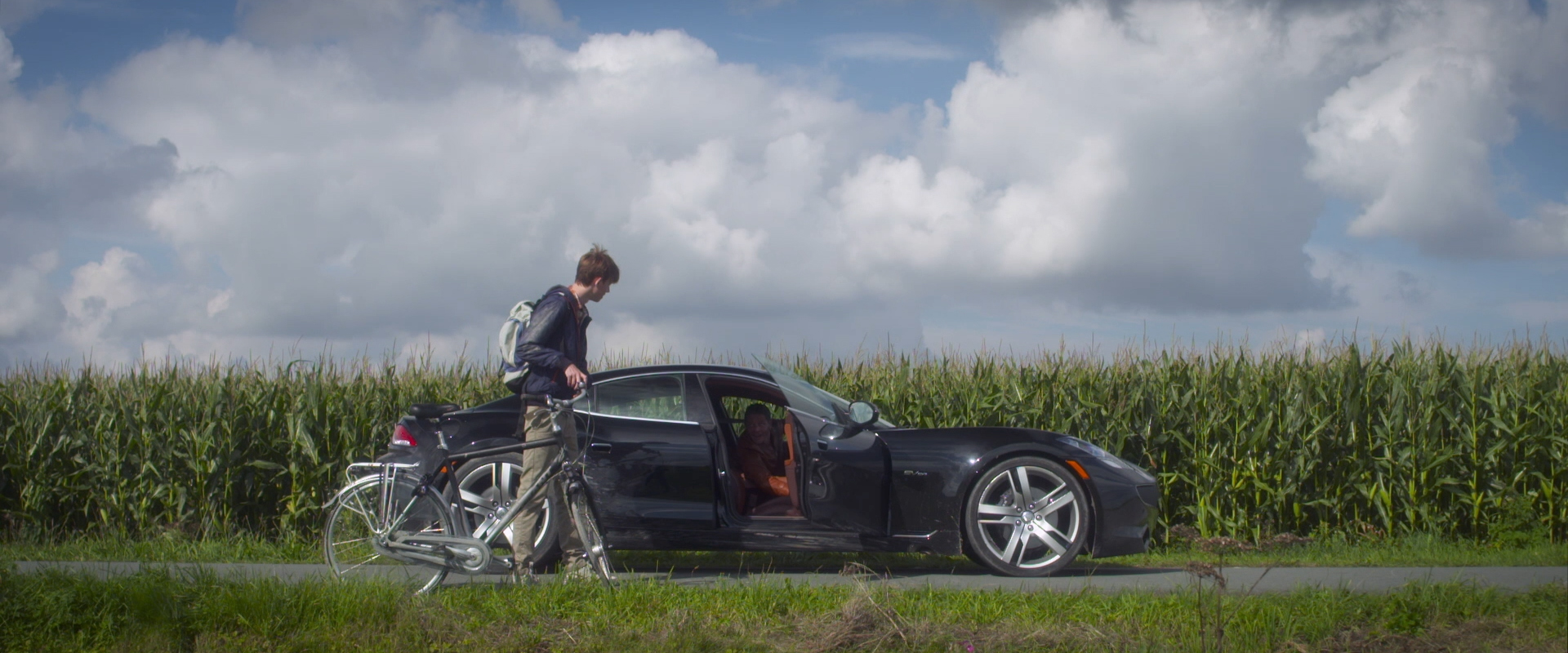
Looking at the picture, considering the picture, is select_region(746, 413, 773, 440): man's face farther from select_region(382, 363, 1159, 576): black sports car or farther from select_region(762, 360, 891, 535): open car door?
select_region(762, 360, 891, 535): open car door

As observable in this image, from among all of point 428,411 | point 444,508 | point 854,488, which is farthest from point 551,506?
point 854,488

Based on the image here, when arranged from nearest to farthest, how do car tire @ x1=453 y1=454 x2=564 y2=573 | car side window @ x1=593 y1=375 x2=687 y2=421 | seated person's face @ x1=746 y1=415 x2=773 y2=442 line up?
1. car tire @ x1=453 y1=454 x2=564 y2=573
2. car side window @ x1=593 y1=375 x2=687 y2=421
3. seated person's face @ x1=746 y1=415 x2=773 y2=442

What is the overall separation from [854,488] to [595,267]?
2235 mm

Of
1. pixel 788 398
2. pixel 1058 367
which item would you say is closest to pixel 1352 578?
pixel 788 398

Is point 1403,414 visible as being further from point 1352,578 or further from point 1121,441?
point 1352,578

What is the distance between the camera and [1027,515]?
7.25 m

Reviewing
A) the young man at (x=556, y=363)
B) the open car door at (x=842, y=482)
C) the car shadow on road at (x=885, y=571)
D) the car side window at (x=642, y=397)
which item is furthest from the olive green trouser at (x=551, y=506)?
the open car door at (x=842, y=482)

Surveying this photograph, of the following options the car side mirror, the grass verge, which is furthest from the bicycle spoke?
the car side mirror

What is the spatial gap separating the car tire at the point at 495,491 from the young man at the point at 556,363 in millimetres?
599

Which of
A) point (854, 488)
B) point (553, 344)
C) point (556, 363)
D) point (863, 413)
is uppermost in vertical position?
point (553, 344)

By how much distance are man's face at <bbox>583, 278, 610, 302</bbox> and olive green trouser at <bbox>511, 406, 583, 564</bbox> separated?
757 mm

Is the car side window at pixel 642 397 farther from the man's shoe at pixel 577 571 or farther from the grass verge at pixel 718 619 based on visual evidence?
the grass verge at pixel 718 619

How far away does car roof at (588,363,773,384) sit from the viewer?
7.86 m

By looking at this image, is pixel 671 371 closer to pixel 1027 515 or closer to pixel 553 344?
pixel 553 344
